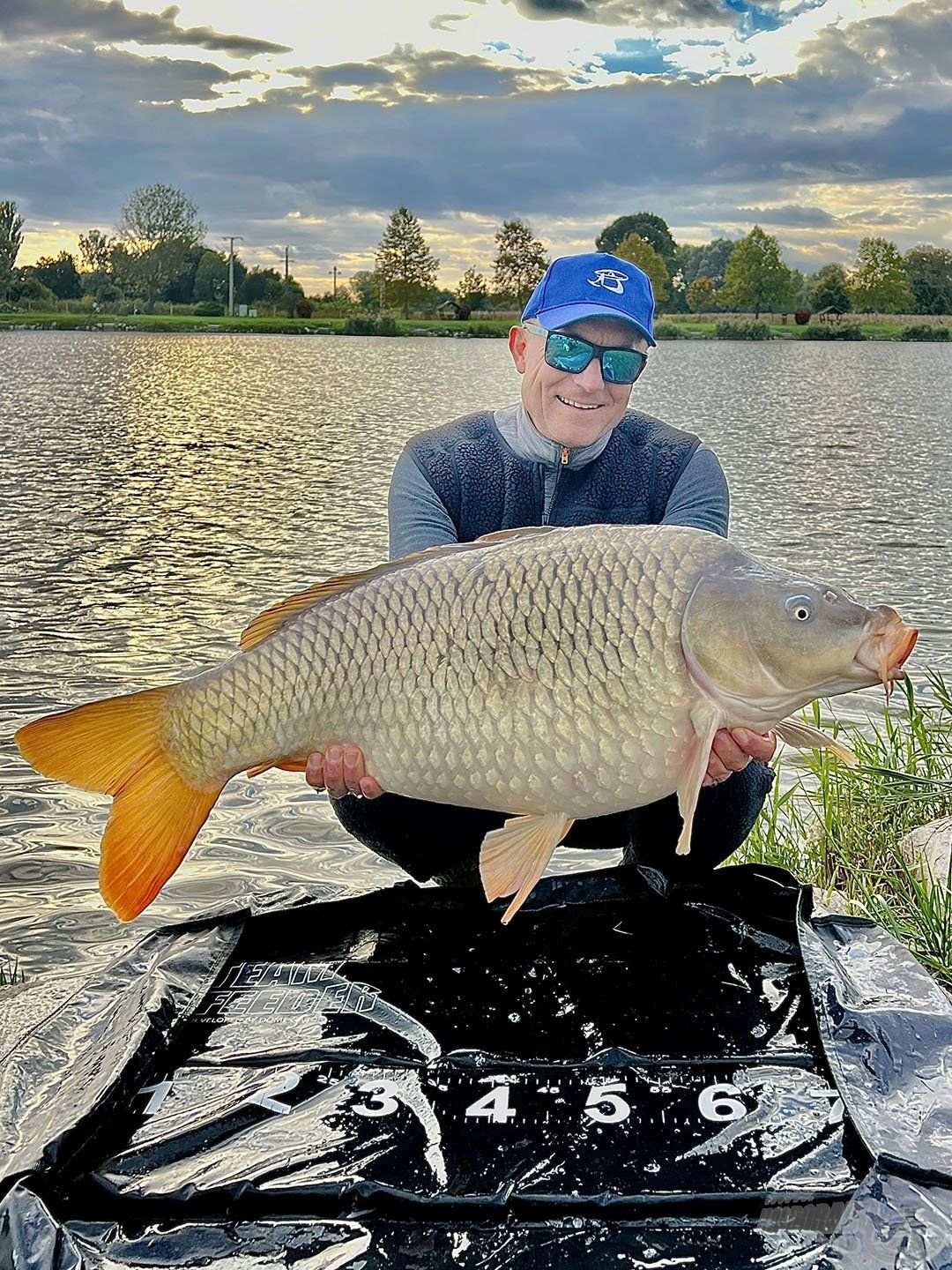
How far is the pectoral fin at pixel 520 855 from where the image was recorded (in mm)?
1535

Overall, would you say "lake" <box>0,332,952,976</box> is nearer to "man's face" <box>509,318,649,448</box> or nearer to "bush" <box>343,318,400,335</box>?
"man's face" <box>509,318,649,448</box>

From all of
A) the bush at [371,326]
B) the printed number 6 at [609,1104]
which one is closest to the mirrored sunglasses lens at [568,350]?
the printed number 6 at [609,1104]

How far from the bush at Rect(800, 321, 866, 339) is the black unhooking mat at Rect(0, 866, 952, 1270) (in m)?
60.9

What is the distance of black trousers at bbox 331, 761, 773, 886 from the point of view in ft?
6.38

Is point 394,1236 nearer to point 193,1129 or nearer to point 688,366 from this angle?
point 193,1129

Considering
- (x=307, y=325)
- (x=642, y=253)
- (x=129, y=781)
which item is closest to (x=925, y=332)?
(x=642, y=253)

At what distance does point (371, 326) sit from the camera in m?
61.7

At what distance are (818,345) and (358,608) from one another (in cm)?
5510

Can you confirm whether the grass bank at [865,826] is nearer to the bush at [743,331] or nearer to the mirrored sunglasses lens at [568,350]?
the mirrored sunglasses lens at [568,350]

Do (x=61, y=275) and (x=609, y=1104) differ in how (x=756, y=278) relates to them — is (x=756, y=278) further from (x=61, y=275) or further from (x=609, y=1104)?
(x=609, y=1104)

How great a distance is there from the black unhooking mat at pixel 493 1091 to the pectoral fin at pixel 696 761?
0.23m

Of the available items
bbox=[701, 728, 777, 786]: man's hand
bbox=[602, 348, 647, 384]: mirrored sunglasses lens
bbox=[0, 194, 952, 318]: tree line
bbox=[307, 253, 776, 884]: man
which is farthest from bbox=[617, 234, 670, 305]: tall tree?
bbox=[701, 728, 777, 786]: man's hand

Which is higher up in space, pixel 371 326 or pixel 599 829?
pixel 371 326

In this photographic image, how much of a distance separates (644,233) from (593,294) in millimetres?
65305
